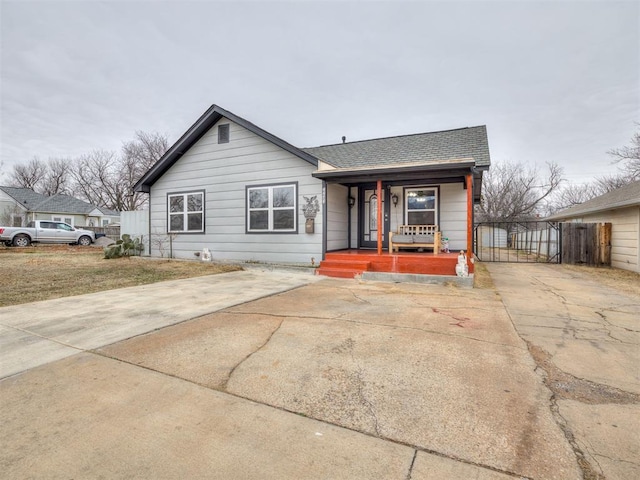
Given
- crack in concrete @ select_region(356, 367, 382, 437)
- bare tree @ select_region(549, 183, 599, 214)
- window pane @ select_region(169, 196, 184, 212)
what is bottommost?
crack in concrete @ select_region(356, 367, 382, 437)

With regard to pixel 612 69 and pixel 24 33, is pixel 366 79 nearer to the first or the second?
pixel 612 69

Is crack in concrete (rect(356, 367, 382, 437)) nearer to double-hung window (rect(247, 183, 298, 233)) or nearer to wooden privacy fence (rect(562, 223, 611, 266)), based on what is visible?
double-hung window (rect(247, 183, 298, 233))

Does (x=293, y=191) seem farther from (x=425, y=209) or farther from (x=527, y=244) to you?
(x=527, y=244)

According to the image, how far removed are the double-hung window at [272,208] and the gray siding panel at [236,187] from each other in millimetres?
171

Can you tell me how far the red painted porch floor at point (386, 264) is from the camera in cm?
750

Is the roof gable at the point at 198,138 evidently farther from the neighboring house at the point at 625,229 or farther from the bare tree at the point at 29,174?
the bare tree at the point at 29,174

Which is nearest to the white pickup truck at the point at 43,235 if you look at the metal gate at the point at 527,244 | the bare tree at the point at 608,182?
the metal gate at the point at 527,244

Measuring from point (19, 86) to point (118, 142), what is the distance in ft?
61.3

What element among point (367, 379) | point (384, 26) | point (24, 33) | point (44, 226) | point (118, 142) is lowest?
point (367, 379)

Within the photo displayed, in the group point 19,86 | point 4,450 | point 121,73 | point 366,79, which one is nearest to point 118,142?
point 19,86

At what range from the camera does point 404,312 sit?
4621mm

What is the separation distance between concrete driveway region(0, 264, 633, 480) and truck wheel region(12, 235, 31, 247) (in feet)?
54.7

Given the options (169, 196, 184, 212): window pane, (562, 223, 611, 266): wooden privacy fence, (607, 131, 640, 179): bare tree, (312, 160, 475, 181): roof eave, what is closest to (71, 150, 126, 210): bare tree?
(169, 196, 184, 212): window pane

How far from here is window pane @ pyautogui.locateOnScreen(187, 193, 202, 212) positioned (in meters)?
11.0
